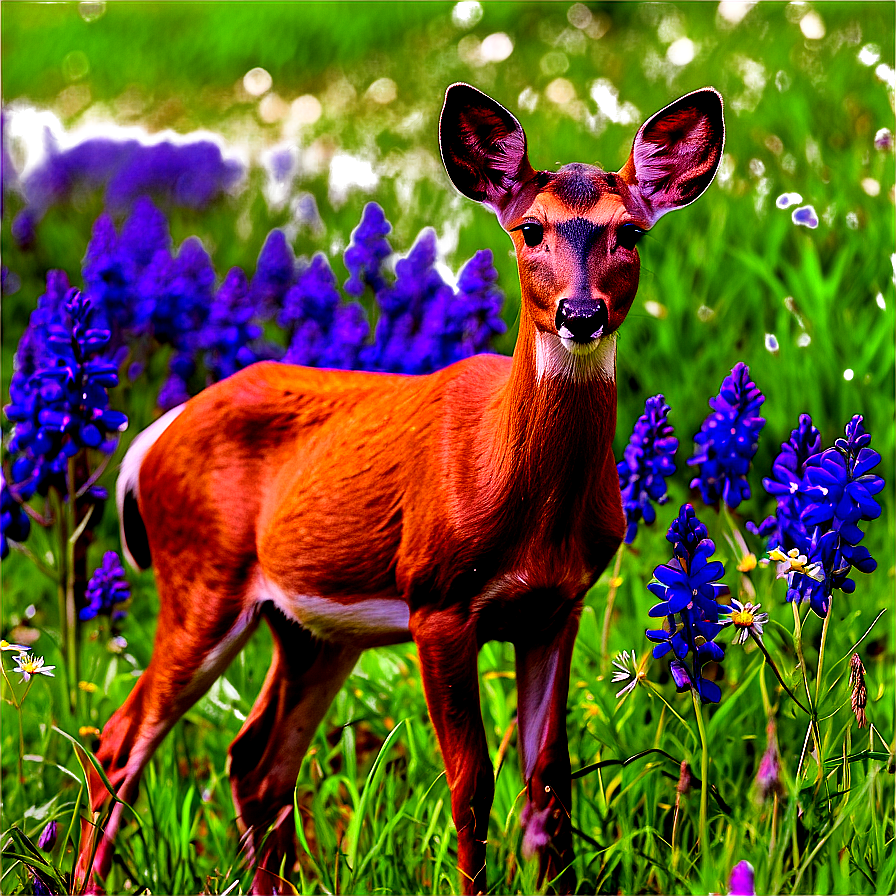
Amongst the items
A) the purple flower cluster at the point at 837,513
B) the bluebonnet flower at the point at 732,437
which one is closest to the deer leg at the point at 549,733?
the purple flower cluster at the point at 837,513

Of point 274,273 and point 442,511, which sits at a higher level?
point 274,273

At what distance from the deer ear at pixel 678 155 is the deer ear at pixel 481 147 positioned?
0.23 meters

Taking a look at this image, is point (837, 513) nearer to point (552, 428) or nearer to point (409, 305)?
point (552, 428)

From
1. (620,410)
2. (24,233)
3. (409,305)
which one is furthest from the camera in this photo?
(24,233)

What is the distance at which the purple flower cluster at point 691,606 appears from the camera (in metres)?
2.29

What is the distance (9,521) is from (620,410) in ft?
7.85

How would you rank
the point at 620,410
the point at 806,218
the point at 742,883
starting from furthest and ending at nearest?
the point at 620,410
the point at 806,218
the point at 742,883

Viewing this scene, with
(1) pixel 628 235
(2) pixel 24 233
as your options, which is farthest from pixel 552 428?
(2) pixel 24 233

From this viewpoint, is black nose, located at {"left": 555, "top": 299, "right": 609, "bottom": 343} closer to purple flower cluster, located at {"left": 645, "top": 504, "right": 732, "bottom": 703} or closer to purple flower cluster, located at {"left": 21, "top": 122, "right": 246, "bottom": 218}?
purple flower cluster, located at {"left": 645, "top": 504, "right": 732, "bottom": 703}

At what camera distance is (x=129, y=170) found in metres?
7.69

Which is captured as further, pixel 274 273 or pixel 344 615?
pixel 274 273

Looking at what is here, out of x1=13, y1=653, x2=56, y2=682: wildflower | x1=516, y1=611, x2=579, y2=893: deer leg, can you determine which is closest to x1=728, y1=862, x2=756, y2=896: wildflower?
x1=516, y1=611, x2=579, y2=893: deer leg

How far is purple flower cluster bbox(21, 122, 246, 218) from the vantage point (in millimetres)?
7516

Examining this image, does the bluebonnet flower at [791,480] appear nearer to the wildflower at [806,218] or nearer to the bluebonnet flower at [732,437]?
the bluebonnet flower at [732,437]
